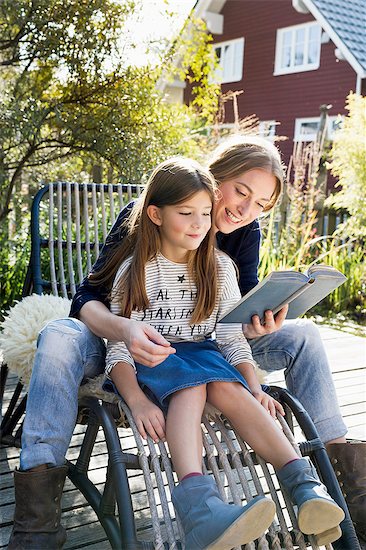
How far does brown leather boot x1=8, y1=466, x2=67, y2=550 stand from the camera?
1.58 metres

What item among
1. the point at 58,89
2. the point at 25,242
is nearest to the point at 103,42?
the point at 58,89

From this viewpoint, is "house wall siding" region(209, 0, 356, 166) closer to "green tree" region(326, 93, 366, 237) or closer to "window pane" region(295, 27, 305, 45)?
"window pane" region(295, 27, 305, 45)

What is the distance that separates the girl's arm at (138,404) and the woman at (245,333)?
9 cm

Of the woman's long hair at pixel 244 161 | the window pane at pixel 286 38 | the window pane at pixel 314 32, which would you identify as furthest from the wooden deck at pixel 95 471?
the window pane at pixel 286 38

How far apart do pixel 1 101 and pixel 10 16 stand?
554 millimetres

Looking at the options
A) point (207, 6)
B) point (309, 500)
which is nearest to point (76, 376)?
point (309, 500)

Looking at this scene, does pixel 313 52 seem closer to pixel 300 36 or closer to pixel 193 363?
pixel 300 36

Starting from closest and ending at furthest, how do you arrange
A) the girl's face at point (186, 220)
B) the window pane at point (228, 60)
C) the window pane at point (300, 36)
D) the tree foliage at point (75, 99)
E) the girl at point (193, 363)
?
1. the girl at point (193, 363)
2. the girl's face at point (186, 220)
3. the tree foliage at point (75, 99)
4. the window pane at point (300, 36)
5. the window pane at point (228, 60)

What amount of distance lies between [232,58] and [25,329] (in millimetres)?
14243

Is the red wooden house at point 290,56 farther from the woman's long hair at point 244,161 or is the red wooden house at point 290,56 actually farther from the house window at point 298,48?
the woman's long hair at point 244,161

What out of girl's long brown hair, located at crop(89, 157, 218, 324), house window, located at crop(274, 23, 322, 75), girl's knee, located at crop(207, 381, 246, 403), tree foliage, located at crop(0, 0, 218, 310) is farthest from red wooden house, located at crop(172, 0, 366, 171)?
girl's knee, located at crop(207, 381, 246, 403)

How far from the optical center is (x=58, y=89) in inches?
191

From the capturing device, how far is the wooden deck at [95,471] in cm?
195

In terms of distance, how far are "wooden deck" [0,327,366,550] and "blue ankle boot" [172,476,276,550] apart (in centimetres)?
55
